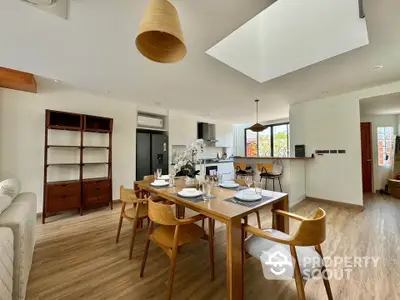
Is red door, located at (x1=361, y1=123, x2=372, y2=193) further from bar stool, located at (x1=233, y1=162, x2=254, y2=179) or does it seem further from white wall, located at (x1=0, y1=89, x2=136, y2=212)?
white wall, located at (x1=0, y1=89, x2=136, y2=212)

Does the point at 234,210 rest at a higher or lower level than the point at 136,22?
lower

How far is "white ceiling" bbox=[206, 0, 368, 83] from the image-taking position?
5.79 feet

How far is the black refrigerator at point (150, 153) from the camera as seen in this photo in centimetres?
445

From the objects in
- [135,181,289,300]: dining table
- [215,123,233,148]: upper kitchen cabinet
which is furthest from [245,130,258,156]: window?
[135,181,289,300]: dining table

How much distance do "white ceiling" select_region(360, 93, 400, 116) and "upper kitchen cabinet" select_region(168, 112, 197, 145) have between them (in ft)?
13.8

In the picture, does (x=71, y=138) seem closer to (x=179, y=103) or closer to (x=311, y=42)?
(x=179, y=103)

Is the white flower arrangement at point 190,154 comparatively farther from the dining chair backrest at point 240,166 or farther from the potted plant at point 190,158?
the dining chair backrest at point 240,166

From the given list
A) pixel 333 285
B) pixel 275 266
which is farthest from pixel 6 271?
pixel 333 285

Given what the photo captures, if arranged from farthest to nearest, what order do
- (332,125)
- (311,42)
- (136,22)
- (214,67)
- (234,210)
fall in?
(332,125), (214,67), (311,42), (136,22), (234,210)

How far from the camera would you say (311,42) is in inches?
84.4

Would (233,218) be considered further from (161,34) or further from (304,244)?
(161,34)

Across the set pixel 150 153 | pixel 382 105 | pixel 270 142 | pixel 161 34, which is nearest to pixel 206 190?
pixel 161 34

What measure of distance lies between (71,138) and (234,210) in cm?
373

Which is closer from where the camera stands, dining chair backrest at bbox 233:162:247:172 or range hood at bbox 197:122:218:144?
dining chair backrest at bbox 233:162:247:172
